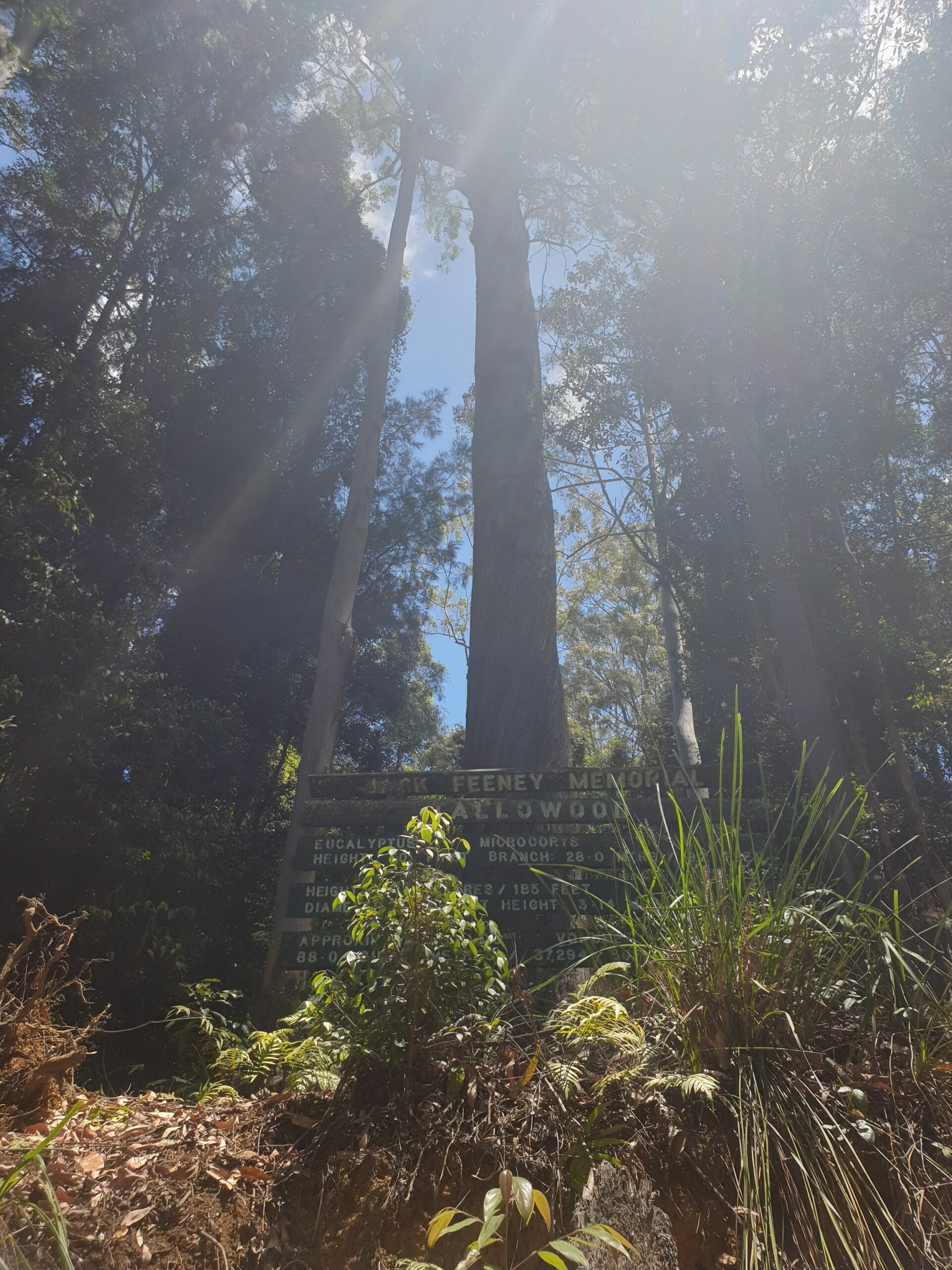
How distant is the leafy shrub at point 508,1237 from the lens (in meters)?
1.57

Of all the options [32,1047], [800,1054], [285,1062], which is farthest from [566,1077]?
[32,1047]

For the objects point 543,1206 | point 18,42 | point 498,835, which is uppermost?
point 18,42

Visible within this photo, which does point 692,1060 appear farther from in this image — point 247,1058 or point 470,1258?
point 247,1058

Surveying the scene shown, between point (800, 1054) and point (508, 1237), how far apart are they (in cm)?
84

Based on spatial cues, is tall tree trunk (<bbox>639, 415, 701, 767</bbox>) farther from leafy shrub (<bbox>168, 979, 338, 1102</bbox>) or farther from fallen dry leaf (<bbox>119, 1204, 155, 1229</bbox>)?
fallen dry leaf (<bbox>119, 1204, 155, 1229</bbox>)

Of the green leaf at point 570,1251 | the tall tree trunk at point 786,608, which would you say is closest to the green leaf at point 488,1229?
the green leaf at point 570,1251

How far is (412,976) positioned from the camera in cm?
244

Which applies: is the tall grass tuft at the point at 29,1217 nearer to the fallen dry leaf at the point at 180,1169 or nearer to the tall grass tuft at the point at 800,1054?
the fallen dry leaf at the point at 180,1169

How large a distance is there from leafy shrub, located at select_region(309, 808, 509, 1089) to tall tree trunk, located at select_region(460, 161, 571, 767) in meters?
4.99

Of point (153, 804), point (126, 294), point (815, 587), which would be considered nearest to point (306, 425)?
point (126, 294)

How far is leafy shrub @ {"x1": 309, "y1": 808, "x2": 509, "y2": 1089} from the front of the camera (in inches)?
93.8

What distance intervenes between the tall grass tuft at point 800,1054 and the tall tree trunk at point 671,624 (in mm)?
13629

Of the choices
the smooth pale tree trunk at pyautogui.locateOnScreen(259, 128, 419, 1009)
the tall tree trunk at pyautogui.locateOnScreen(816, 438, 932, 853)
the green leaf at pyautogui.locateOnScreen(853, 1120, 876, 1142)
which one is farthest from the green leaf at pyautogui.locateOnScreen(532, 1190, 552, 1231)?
the tall tree trunk at pyautogui.locateOnScreen(816, 438, 932, 853)

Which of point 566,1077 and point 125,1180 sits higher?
point 566,1077
